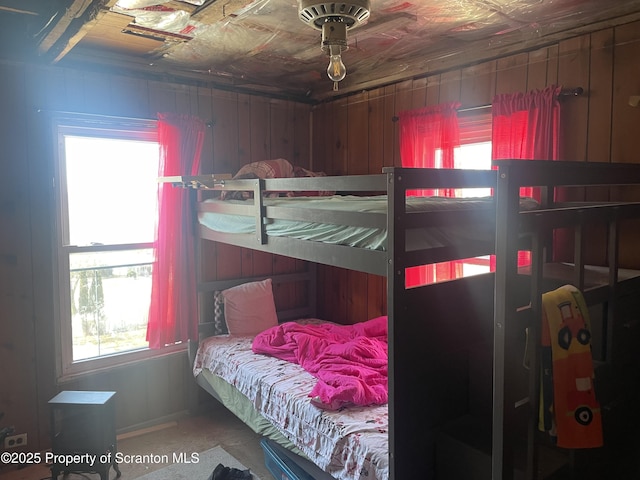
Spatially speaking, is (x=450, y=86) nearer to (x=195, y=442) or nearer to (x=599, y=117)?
(x=599, y=117)

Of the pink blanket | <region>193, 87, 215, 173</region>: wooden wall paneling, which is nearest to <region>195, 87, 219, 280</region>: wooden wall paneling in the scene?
<region>193, 87, 215, 173</region>: wooden wall paneling

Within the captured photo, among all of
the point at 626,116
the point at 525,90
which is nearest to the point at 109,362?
the point at 525,90

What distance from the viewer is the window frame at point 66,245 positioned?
2.93 m

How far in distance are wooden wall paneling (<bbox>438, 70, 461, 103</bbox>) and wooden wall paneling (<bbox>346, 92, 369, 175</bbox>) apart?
2.32ft

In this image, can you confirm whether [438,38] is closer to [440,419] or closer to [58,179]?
[440,419]

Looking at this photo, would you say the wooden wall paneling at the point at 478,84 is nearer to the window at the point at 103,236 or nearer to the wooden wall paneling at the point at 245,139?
the wooden wall paneling at the point at 245,139

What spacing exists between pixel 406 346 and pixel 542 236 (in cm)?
58

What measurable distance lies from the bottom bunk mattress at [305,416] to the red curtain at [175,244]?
1.19 ft

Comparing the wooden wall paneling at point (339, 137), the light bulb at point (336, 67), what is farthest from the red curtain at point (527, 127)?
the wooden wall paneling at point (339, 137)

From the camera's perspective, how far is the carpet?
2.66m

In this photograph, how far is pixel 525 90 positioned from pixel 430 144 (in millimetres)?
626

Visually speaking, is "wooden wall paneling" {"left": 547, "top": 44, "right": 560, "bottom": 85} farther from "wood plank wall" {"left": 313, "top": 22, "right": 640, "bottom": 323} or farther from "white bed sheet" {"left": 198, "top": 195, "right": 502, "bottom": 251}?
"white bed sheet" {"left": 198, "top": 195, "right": 502, "bottom": 251}

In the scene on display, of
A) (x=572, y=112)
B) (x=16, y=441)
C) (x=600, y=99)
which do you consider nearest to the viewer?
(x=600, y=99)

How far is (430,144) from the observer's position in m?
2.99
